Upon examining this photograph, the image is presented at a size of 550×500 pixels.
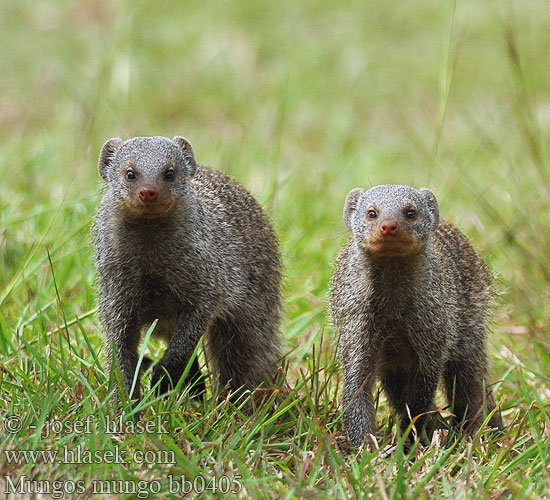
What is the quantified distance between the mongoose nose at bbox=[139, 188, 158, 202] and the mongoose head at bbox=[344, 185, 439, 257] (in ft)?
2.30

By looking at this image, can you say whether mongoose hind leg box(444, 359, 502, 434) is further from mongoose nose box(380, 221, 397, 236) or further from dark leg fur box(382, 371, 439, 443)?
mongoose nose box(380, 221, 397, 236)

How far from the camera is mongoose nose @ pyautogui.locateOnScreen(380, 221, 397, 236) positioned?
2879 mm

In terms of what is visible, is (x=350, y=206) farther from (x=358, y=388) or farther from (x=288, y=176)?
(x=288, y=176)

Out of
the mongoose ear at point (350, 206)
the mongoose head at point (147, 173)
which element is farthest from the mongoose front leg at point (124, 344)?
the mongoose ear at point (350, 206)

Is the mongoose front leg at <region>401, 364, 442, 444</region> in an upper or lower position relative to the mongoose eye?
lower

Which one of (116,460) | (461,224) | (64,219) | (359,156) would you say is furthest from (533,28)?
(116,460)

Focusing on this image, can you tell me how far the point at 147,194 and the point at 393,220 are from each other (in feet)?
2.55

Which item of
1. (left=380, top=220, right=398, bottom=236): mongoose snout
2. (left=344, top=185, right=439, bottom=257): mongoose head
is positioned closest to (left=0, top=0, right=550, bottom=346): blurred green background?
(left=344, top=185, right=439, bottom=257): mongoose head

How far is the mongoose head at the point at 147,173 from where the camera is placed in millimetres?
2967

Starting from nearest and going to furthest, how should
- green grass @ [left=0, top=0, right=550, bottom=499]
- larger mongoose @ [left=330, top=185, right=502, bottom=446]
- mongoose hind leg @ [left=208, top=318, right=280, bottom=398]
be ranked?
1. green grass @ [left=0, top=0, right=550, bottom=499]
2. larger mongoose @ [left=330, top=185, right=502, bottom=446]
3. mongoose hind leg @ [left=208, top=318, right=280, bottom=398]

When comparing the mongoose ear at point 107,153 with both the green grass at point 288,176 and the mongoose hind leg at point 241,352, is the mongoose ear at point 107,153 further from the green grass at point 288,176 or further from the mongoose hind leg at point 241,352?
the mongoose hind leg at point 241,352

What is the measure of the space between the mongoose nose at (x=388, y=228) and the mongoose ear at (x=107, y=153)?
997 mm

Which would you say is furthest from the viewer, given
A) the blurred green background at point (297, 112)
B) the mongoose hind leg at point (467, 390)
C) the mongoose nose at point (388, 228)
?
the blurred green background at point (297, 112)

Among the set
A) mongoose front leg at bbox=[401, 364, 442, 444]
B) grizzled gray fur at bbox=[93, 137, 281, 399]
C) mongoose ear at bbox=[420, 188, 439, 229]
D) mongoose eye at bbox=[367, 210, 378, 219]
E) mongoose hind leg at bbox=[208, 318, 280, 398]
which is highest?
mongoose ear at bbox=[420, 188, 439, 229]
